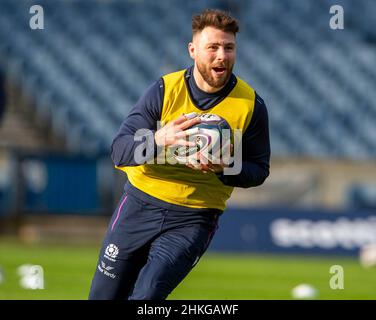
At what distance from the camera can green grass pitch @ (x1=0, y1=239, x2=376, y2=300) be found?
12508 mm

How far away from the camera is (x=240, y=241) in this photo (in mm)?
20594

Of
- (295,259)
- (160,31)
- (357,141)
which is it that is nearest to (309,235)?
(295,259)

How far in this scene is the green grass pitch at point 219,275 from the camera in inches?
492

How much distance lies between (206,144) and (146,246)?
3.13 ft

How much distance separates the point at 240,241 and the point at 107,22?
9554 mm

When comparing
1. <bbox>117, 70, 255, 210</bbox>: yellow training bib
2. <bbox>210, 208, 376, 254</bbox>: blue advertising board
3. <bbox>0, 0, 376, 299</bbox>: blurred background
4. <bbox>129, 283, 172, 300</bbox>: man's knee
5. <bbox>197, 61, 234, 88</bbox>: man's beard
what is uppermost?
<bbox>0, 0, 376, 299</bbox>: blurred background

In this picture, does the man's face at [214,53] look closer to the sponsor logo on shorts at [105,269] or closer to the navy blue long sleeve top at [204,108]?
the navy blue long sleeve top at [204,108]

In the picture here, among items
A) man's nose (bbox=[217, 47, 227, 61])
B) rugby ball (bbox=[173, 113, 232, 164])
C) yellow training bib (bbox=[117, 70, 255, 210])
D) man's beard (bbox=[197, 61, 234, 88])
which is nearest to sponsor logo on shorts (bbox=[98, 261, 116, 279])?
yellow training bib (bbox=[117, 70, 255, 210])

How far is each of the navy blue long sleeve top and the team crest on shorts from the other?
0.63m

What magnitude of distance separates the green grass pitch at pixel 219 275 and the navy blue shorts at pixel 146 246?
415 cm

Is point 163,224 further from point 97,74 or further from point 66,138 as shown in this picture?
point 97,74

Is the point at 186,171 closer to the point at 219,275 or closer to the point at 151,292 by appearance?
the point at 151,292

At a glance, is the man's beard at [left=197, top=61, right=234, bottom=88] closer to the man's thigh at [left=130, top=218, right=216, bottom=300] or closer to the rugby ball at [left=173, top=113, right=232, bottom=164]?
the rugby ball at [left=173, top=113, right=232, bottom=164]

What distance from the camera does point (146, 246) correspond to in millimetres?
7266
